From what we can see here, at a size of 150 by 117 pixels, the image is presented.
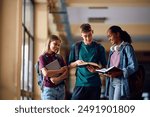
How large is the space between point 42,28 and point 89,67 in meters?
2.16

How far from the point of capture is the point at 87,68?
211cm

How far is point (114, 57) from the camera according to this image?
6.79 feet

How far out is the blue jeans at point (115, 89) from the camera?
6.53ft

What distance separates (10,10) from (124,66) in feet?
3.58

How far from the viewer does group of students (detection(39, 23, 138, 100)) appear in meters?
2.03

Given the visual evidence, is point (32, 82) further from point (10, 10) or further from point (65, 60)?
point (65, 60)

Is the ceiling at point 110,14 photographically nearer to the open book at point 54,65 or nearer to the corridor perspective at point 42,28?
the corridor perspective at point 42,28

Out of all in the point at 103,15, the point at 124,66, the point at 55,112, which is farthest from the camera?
the point at 103,15

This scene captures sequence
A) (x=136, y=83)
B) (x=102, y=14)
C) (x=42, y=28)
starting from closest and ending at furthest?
(x=136, y=83)
(x=42, y=28)
(x=102, y=14)

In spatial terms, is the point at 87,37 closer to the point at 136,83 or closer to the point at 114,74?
the point at 114,74

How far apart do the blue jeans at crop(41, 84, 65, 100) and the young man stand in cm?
9

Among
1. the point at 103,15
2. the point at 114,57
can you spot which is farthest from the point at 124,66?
the point at 103,15

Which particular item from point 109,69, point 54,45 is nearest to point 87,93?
point 109,69

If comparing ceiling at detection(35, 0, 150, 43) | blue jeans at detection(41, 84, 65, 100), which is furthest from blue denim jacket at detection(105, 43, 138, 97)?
ceiling at detection(35, 0, 150, 43)
